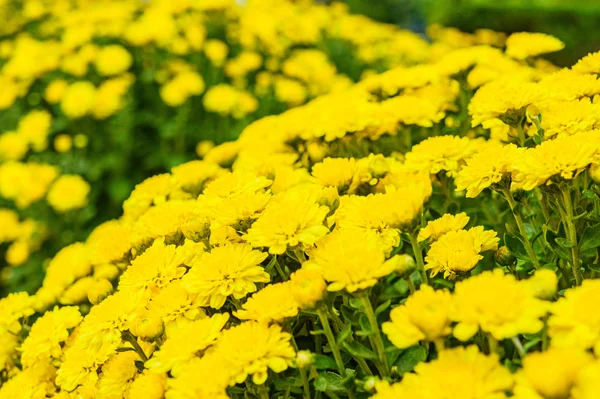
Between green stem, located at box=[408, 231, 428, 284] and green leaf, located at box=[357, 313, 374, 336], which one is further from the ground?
green stem, located at box=[408, 231, 428, 284]

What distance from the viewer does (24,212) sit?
325 cm

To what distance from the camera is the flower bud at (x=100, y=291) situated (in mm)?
1441

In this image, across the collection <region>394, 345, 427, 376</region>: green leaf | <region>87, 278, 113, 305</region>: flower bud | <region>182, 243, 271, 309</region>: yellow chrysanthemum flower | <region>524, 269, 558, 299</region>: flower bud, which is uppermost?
<region>524, 269, 558, 299</region>: flower bud

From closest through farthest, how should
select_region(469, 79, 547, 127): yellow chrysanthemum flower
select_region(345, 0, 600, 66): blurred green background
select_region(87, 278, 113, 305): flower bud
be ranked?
select_region(469, 79, 547, 127): yellow chrysanthemum flower, select_region(87, 278, 113, 305): flower bud, select_region(345, 0, 600, 66): blurred green background

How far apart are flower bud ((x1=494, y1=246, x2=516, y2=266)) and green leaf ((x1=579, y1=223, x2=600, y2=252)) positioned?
13cm

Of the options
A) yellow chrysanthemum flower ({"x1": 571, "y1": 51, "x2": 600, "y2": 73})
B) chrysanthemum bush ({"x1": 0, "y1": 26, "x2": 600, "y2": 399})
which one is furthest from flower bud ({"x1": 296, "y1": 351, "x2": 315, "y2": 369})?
yellow chrysanthemum flower ({"x1": 571, "y1": 51, "x2": 600, "y2": 73})

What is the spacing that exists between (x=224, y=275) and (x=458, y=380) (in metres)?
0.48

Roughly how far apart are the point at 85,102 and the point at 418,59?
2058mm

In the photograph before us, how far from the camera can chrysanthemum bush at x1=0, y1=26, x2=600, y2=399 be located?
84 cm

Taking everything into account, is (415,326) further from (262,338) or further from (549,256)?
(549,256)

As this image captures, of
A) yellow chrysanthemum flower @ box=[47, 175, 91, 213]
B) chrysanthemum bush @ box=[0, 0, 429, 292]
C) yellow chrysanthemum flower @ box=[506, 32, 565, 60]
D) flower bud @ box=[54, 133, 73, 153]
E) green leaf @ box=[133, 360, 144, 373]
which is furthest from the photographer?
flower bud @ box=[54, 133, 73, 153]

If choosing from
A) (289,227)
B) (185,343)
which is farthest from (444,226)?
(185,343)

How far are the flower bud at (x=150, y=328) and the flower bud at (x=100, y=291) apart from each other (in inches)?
13.0

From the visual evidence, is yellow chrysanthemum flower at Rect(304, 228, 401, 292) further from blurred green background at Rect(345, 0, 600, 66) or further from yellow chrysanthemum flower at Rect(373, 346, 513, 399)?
blurred green background at Rect(345, 0, 600, 66)
